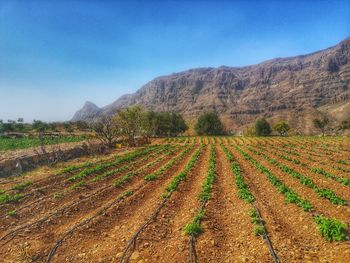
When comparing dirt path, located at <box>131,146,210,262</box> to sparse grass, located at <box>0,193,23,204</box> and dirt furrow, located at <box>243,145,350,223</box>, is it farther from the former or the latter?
sparse grass, located at <box>0,193,23,204</box>

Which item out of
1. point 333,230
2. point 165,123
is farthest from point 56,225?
point 165,123

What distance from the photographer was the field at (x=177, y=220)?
25.0 ft

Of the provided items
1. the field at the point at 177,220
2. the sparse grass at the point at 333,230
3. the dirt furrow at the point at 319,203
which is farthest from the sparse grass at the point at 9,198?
the dirt furrow at the point at 319,203

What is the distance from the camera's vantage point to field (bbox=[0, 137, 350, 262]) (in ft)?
25.0

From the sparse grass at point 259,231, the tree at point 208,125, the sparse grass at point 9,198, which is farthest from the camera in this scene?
the tree at point 208,125

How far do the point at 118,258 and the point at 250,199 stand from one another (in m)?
7.06

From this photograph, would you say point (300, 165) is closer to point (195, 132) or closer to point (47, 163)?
point (47, 163)

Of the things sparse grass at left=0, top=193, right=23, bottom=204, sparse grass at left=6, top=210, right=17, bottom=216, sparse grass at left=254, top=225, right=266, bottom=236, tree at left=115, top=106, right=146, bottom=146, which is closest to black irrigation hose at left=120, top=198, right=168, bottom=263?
sparse grass at left=254, top=225, right=266, bottom=236

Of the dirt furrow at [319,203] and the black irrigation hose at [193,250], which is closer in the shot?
the black irrigation hose at [193,250]

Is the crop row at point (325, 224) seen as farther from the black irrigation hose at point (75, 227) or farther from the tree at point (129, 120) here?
the tree at point (129, 120)

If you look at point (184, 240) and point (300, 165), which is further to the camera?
point (300, 165)

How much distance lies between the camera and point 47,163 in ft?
80.1

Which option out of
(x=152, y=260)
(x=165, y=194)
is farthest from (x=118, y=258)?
(x=165, y=194)

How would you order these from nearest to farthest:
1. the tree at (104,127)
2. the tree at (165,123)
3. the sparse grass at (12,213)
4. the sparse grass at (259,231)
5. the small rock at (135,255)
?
the small rock at (135,255) < the sparse grass at (259,231) < the sparse grass at (12,213) < the tree at (104,127) < the tree at (165,123)
